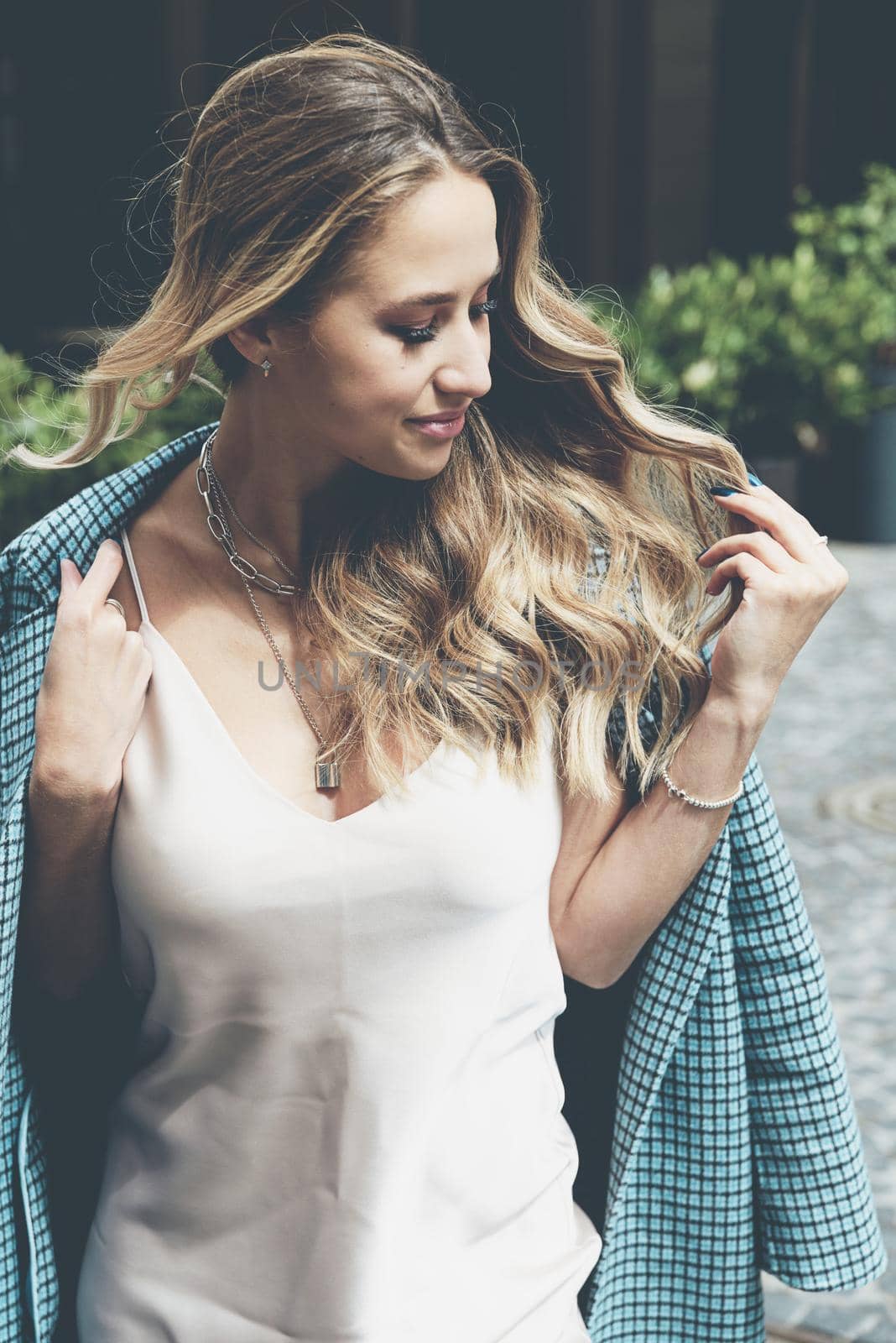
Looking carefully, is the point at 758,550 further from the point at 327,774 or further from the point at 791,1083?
the point at 791,1083

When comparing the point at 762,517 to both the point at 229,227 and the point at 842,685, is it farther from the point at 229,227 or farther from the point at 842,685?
the point at 842,685

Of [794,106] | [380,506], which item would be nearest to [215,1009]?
[380,506]

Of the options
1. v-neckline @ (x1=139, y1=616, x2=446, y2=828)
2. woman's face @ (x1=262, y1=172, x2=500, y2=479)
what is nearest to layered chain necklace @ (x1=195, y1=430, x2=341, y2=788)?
v-neckline @ (x1=139, y1=616, x2=446, y2=828)

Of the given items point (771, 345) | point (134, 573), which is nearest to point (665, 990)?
point (134, 573)

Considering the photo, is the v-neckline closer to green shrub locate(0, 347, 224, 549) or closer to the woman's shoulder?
the woman's shoulder

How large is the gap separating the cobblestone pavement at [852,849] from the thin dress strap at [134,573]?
169 cm

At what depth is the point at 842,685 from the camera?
6.28m

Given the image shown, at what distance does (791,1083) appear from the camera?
6.07ft

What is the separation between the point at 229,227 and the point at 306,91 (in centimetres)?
15

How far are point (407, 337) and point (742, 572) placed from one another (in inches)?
17.0

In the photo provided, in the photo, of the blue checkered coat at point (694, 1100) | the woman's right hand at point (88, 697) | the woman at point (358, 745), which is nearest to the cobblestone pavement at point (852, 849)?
the blue checkered coat at point (694, 1100)

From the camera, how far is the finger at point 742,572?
5.47ft

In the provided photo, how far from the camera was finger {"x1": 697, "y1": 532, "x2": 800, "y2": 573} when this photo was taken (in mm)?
1688

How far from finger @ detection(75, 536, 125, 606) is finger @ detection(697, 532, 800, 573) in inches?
25.5
